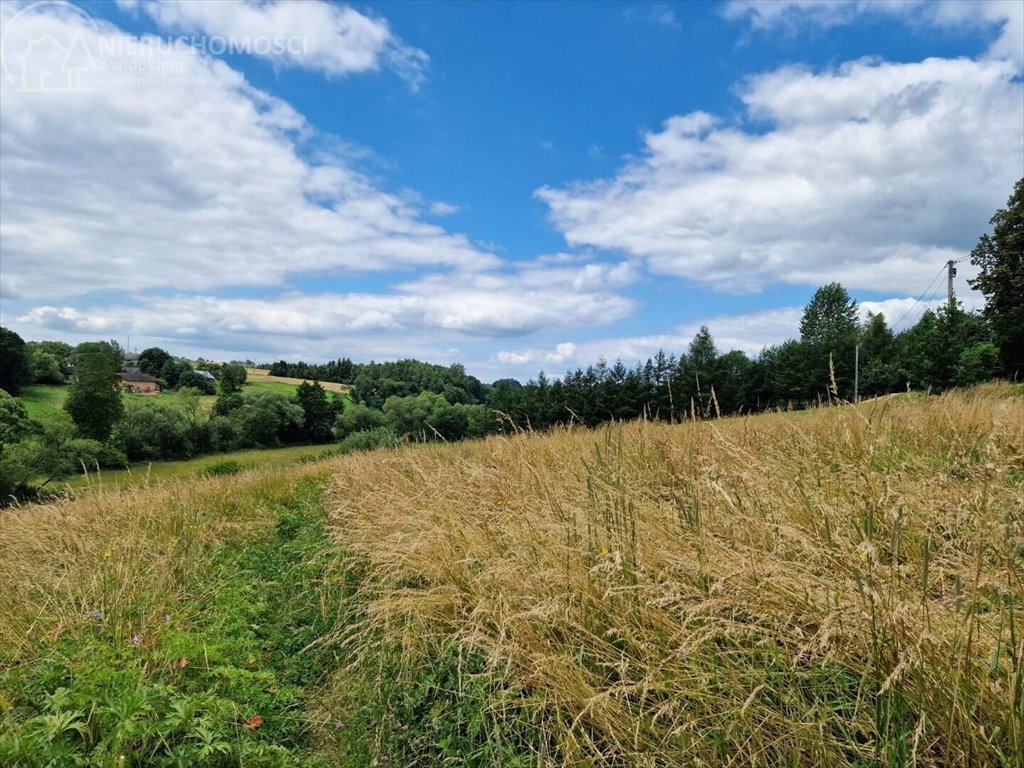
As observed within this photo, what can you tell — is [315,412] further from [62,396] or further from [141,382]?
[141,382]

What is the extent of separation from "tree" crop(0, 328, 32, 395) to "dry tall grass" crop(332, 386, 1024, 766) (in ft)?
263

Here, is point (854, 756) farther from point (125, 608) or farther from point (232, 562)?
point (232, 562)

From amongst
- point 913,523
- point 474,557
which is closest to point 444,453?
point 474,557

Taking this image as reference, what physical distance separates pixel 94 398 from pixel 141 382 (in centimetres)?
3846

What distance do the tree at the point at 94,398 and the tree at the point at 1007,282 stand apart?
233ft

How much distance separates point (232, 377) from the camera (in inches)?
3184

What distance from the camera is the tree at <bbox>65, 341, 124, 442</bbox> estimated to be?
5175 cm

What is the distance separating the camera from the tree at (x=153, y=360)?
3883 inches

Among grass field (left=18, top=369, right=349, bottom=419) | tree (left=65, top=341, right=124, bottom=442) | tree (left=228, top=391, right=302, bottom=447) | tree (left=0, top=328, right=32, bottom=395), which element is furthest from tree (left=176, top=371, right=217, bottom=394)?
tree (left=65, top=341, right=124, bottom=442)

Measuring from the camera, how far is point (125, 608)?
3531 millimetres

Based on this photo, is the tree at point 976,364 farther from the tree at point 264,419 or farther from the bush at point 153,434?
the bush at point 153,434

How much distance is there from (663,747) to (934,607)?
43.5 inches

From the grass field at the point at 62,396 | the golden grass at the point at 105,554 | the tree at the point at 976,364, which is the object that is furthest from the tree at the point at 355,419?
the golden grass at the point at 105,554

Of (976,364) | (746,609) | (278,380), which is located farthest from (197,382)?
(746,609)
